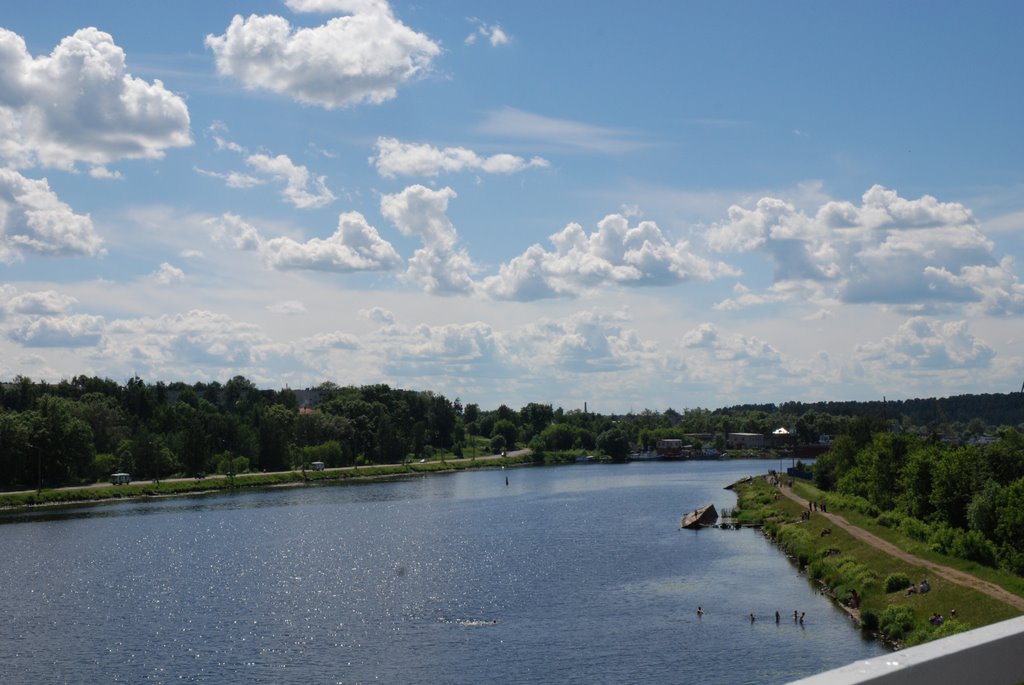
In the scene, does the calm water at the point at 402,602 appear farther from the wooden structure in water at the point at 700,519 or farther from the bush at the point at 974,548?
the bush at the point at 974,548

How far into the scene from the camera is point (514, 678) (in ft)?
147

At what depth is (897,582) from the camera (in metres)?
56.9

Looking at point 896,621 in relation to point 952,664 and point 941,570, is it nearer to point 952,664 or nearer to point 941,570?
point 941,570

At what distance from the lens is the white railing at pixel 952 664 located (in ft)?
29.3

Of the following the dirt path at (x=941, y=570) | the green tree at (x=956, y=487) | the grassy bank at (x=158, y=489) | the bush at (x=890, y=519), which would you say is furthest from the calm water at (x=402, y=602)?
the grassy bank at (x=158, y=489)

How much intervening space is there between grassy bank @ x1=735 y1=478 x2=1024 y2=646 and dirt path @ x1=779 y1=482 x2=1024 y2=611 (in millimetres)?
447

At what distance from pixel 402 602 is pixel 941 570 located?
33.0 m

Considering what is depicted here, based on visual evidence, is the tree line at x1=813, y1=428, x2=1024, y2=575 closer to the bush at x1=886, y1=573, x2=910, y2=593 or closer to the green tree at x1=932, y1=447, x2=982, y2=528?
the green tree at x1=932, y1=447, x2=982, y2=528

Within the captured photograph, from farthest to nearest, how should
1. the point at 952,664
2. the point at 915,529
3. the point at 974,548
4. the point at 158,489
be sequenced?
the point at 158,489 < the point at 915,529 < the point at 974,548 < the point at 952,664

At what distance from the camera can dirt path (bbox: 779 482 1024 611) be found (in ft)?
157

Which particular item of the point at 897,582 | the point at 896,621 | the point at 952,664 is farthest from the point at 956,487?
the point at 952,664

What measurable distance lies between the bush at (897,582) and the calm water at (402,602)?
12.0 ft

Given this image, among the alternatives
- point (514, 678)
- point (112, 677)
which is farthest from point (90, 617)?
point (514, 678)

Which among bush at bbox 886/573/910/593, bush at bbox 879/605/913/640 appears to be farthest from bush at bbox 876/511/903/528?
bush at bbox 879/605/913/640
